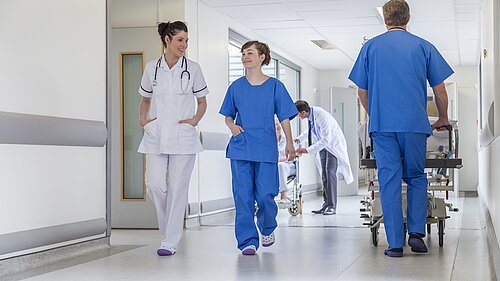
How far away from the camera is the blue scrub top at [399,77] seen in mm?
5258

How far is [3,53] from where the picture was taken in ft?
15.7

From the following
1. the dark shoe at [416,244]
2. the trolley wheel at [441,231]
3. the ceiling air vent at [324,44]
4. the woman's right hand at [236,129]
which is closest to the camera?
the dark shoe at [416,244]

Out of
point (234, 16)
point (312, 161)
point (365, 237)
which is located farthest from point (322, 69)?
point (365, 237)

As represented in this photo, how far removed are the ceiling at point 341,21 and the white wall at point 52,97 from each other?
3.10m

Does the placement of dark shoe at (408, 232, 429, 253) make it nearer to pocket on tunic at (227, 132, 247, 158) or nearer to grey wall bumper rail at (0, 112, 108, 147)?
pocket on tunic at (227, 132, 247, 158)

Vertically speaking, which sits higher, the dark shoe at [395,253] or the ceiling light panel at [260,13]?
the ceiling light panel at [260,13]

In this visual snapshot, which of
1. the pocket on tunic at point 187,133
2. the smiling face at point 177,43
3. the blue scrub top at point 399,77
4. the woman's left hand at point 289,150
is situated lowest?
the woman's left hand at point 289,150

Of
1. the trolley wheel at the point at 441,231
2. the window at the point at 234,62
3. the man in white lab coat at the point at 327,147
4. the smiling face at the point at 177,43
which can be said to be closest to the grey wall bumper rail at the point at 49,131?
the smiling face at the point at 177,43

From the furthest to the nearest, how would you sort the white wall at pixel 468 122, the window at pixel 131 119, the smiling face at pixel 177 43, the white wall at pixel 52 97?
1. the white wall at pixel 468 122
2. the window at pixel 131 119
3. the smiling face at pixel 177 43
4. the white wall at pixel 52 97

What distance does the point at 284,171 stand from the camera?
10.5 metres

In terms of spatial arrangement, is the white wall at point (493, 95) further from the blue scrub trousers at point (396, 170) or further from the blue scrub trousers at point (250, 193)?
the blue scrub trousers at point (250, 193)

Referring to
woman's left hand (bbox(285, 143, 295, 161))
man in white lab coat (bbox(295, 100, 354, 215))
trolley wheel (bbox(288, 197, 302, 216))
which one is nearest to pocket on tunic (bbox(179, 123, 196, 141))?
woman's left hand (bbox(285, 143, 295, 161))

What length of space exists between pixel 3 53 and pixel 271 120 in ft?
5.89

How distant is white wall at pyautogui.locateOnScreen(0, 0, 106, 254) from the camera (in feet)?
16.0
